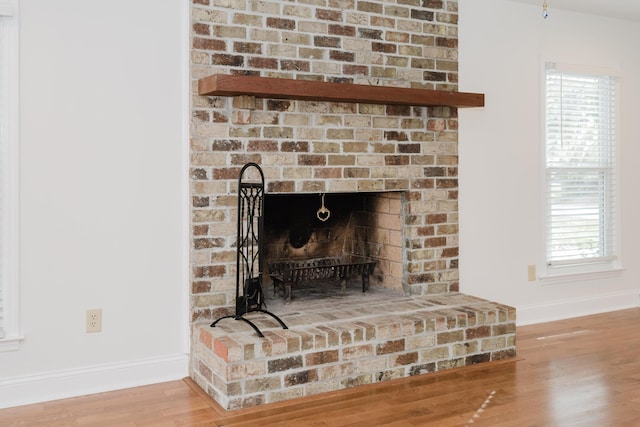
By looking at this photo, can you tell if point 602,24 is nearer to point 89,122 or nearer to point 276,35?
point 276,35

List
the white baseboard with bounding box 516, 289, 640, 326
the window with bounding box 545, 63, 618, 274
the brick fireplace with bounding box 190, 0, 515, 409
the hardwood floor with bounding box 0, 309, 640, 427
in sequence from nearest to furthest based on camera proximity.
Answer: the hardwood floor with bounding box 0, 309, 640, 427 < the brick fireplace with bounding box 190, 0, 515, 409 < the white baseboard with bounding box 516, 289, 640, 326 < the window with bounding box 545, 63, 618, 274

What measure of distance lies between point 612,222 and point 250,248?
10.1 feet

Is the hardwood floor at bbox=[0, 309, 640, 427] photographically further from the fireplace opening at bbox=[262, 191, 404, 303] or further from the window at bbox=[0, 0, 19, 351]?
the fireplace opening at bbox=[262, 191, 404, 303]

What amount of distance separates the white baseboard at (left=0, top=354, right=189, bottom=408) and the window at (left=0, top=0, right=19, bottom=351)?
0.21 metres

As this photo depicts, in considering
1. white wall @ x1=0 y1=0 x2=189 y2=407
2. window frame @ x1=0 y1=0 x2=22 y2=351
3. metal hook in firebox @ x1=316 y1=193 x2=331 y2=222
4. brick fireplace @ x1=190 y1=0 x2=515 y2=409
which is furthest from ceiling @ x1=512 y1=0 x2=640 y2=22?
window frame @ x1=0 y1=0 x2=22 y2=351

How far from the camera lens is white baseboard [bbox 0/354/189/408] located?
10.4 ft

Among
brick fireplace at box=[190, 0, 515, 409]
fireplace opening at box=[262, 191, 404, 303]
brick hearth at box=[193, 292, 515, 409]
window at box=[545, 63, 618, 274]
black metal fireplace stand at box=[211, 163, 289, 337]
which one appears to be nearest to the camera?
→ brick hearth at box=[193, 292, 515, 409]

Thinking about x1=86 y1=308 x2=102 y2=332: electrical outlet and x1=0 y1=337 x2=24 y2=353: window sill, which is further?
x1=86 y1=308 x2=102 y2=332: electrical outlet

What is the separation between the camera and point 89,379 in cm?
335

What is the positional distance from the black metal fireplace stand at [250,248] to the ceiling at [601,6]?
249cm

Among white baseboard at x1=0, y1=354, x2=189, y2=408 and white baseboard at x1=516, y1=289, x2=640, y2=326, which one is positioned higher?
white baseboard at x1=516, y1=289, x2=640, y2=326

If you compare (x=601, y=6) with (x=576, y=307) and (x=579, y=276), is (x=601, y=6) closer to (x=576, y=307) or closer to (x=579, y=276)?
(x=579, y=276)

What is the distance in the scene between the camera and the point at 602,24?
5160 millimetres

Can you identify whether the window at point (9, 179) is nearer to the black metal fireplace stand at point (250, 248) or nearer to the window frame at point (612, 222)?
the black metal fireplace stand at point (250, 248)
